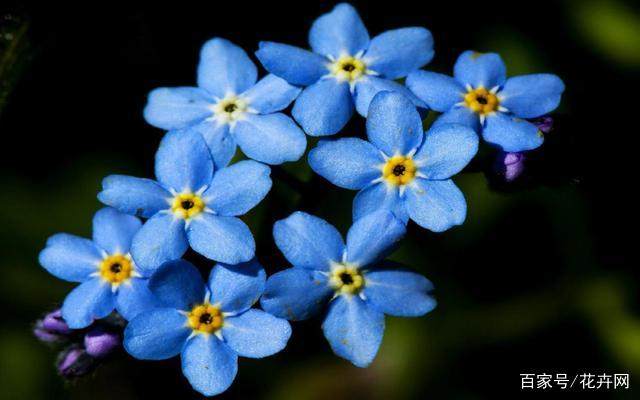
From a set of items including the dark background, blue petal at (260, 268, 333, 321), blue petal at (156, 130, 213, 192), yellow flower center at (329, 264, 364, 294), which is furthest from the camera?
the dark background

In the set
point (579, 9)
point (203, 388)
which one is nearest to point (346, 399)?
point (203, 388)

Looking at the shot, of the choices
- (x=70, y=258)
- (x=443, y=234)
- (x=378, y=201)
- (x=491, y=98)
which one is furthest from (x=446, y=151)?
(x=443, y=234)

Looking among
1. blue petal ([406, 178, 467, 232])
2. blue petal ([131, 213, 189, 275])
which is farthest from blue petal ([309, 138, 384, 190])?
blue petal ([131, 213, 189, 275])

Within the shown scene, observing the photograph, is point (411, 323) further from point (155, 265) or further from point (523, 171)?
point (155, 265)

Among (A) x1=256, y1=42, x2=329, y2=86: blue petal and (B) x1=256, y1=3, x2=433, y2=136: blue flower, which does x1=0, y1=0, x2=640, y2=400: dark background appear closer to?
(B) x1=256, y1=3, x2=433, y2=136: blue flower

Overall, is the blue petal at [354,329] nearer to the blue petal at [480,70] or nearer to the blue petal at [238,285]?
the blue petal at [238,285]

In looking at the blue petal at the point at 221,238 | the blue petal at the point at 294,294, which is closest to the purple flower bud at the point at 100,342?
the blue petal at the point at 221,238
